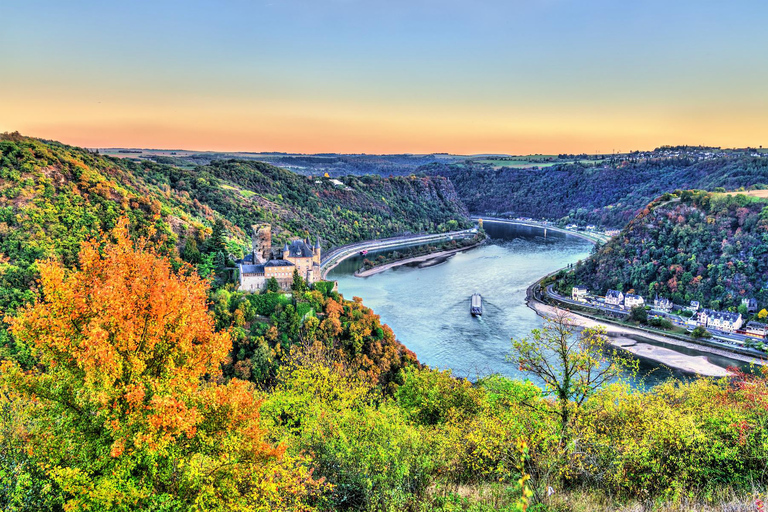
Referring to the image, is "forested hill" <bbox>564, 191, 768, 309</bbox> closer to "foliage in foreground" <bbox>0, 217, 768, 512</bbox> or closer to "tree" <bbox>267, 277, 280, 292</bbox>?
"tree" <bbox>267, 277, 280, 292</bbox>

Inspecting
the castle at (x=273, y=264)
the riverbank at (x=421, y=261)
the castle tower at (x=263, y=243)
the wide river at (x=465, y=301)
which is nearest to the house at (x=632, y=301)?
the wide river at (x=465, y=301)

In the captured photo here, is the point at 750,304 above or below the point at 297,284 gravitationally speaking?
below

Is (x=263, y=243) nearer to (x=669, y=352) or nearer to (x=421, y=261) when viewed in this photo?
(x=669, y=352)

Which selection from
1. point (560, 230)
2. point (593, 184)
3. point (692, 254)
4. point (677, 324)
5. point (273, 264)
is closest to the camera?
point (273, 264)

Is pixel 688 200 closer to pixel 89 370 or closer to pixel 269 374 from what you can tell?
pixel 269 374

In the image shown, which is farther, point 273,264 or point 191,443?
point 273,264

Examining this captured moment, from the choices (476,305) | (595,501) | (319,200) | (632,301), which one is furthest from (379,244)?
(595,501)
